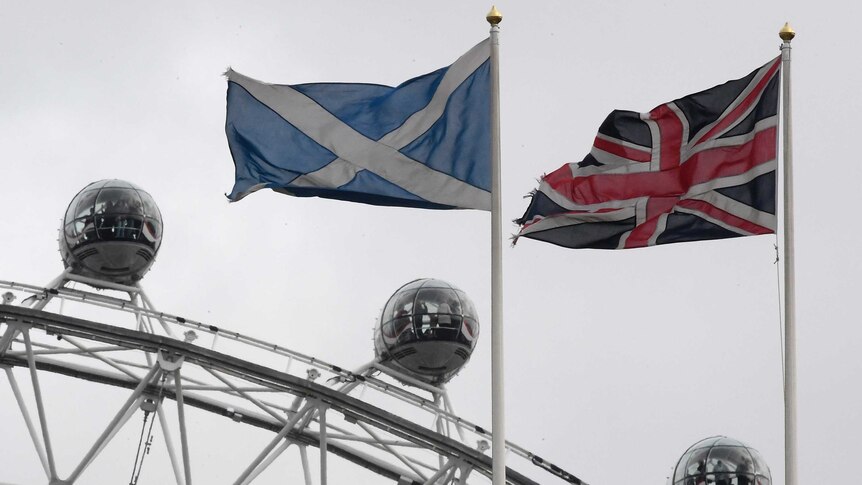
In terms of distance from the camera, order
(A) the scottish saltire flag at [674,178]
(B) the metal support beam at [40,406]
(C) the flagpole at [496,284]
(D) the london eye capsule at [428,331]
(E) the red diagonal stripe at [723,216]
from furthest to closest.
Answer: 1. (D) the london eye capsule at [428,331]
2. (B) the metal support beam at [40,406]
3. (A) the scottish saltire flag at [674,178]
4. (E) the red diagonal stripe at [723,216]
5. (C) the flagpole at [496,284]

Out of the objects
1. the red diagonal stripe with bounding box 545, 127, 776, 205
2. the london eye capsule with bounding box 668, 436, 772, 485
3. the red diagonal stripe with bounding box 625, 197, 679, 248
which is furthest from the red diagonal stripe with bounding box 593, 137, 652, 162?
the london eye capsule with bounding box 668, 436, 772, 485

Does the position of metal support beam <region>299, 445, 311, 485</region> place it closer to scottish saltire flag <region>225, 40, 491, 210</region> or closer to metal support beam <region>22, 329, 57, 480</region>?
metal support beam <region>22, 329, 57, 480</region>

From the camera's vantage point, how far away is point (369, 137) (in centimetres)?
2436

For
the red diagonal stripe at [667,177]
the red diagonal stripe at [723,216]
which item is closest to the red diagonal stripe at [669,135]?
the red diagonal stripe at [667,177]

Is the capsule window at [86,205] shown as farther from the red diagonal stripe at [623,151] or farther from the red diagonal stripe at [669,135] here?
the red diagonal stripe at [669,135]

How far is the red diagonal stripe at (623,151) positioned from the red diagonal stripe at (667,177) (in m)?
0.21

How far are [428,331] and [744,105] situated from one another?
12.6 metres

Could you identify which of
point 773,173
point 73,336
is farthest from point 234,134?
point 73,336

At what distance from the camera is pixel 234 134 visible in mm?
24266

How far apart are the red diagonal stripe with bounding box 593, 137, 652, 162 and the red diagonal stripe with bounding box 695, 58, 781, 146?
2.53 feet

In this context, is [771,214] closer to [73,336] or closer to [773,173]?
[773,173]

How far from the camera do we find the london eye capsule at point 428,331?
35.3m

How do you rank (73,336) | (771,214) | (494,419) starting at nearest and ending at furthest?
(494,419)
(771,214)
(73,336)

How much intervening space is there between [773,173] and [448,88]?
164 inches
